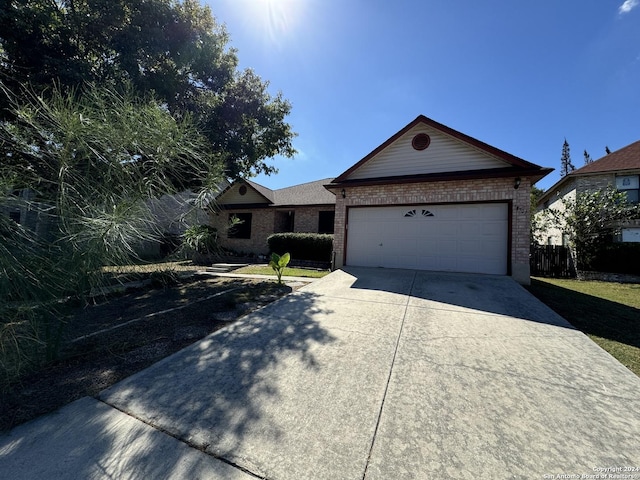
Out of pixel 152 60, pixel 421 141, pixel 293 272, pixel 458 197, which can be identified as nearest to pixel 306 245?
pixel 293 272

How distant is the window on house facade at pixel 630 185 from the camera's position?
14656 mm

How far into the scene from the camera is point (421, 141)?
10219mm

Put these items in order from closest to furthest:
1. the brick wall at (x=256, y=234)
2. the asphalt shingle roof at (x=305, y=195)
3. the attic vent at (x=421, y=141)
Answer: the attic vent at (x=421, y=141) < the asphalt shingle roof at (x=305, y=195) < the brick wall at (x=256, y=234)

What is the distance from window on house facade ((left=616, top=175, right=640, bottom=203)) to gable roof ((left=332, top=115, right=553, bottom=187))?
11.6 m

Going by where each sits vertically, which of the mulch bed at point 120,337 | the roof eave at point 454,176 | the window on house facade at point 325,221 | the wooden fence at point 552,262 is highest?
the roof eave at point 454,176

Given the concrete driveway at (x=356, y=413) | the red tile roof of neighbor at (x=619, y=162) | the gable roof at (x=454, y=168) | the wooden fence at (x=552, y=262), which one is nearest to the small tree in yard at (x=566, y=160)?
the red tile roof of neighbor at (x=619, y=162)

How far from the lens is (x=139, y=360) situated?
10.9 feet

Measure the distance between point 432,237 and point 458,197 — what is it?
64.0 inches

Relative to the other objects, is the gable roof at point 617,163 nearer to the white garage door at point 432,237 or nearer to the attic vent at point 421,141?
the white garage door at point 432,237

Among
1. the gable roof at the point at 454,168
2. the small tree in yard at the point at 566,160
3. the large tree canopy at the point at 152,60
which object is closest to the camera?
the large tree canopy at the point at 152,60

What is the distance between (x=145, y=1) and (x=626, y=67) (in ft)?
54.5

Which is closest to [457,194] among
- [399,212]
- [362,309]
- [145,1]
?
[399,212]

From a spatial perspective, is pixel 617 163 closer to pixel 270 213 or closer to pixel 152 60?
pixel 270 213

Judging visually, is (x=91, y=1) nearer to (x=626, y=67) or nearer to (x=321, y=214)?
(x=321, y=214)
